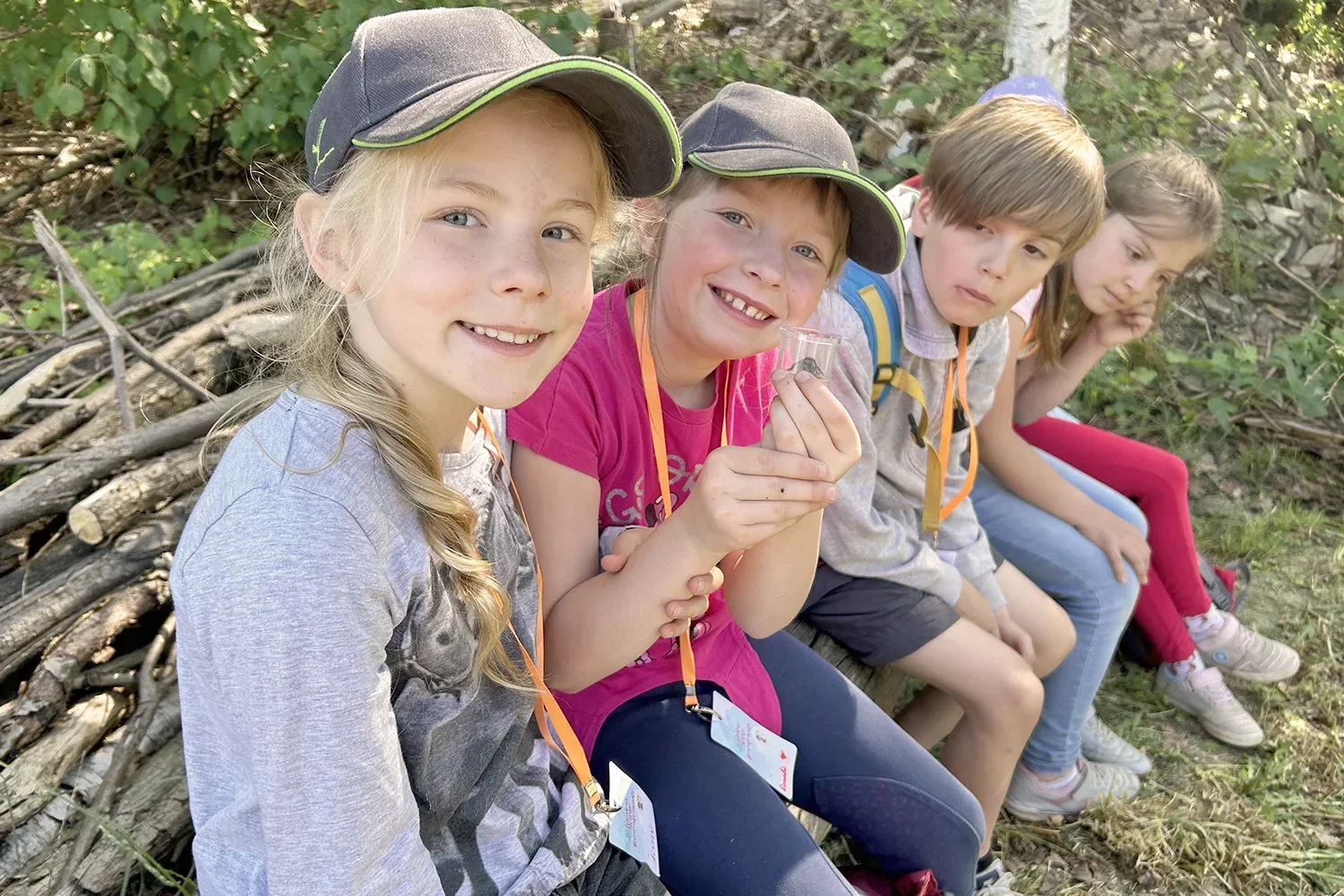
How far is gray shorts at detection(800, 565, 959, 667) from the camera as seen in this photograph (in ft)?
8.42

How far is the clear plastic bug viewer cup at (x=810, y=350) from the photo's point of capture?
165 cm

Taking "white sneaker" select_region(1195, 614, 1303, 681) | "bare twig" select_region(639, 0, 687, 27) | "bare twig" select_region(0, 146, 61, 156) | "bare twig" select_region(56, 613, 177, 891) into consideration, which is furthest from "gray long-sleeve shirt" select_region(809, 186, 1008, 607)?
A: "bare twig" select_region(0, 146, 61, 156)

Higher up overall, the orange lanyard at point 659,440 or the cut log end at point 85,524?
the orange lanyard at point 659,440

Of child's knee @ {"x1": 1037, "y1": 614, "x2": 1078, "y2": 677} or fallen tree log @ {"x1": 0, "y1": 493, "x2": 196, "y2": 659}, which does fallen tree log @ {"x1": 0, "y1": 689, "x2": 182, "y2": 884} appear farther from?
child's knee @ {"x1": 1037, "y1": 614, "x2": 1078, "y2": 677}

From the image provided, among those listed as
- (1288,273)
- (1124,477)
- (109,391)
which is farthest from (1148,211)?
(109,391)

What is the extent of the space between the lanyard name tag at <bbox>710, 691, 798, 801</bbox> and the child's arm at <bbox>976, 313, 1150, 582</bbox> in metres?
1.49

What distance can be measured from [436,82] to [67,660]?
1.65 metres

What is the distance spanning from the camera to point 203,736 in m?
1.36

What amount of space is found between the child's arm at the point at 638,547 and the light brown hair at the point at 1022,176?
A: 1235mm

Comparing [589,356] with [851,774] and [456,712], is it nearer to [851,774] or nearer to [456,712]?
[456,712]

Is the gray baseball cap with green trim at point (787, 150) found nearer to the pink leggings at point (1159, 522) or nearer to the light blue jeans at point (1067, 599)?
the light blue jeans at point (1067, 599)

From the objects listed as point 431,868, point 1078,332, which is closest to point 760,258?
point 431,868

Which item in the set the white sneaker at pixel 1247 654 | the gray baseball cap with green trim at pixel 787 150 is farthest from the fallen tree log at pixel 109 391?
the white sneaker at pixel 1247 654

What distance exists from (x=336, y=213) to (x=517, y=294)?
279 mm
